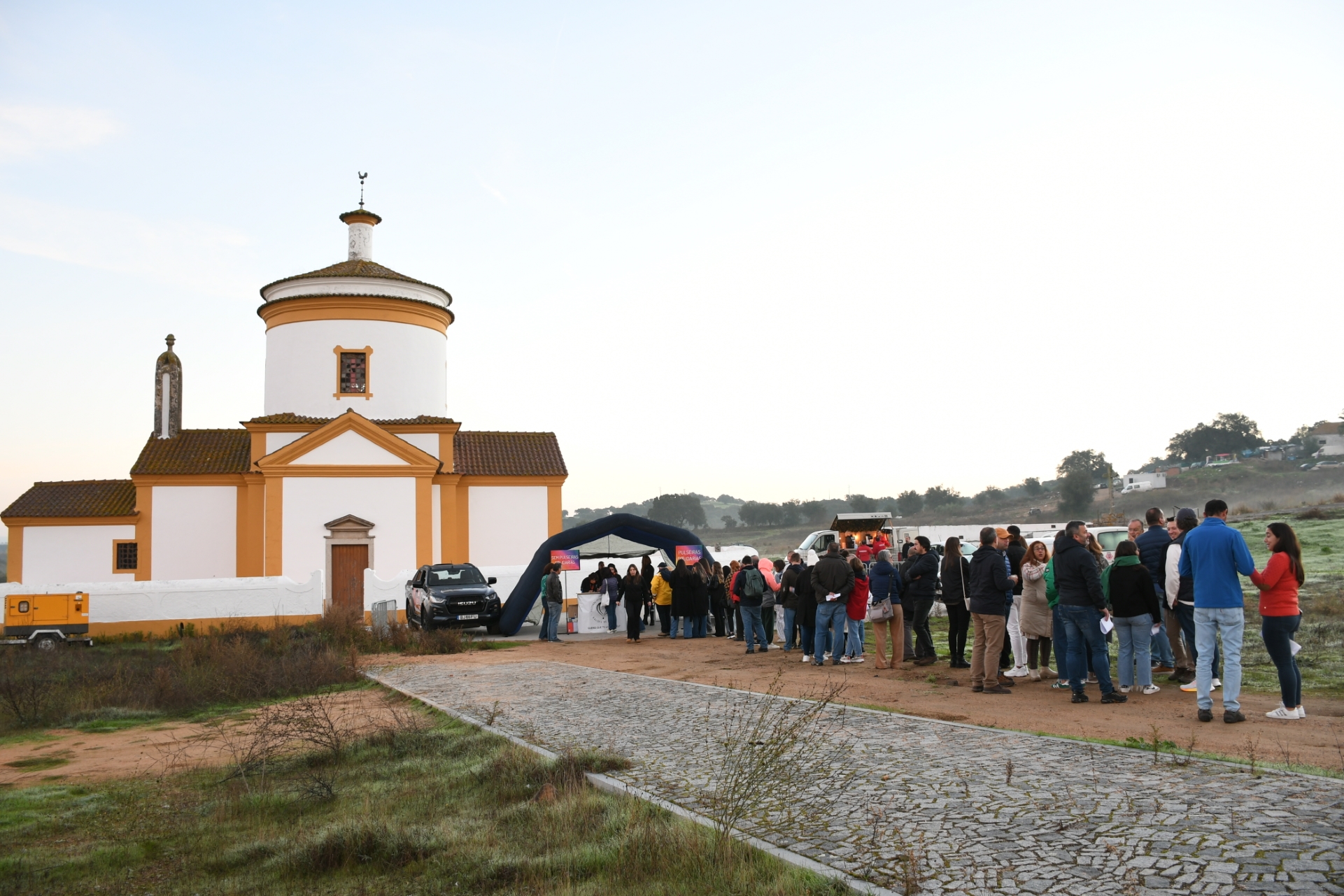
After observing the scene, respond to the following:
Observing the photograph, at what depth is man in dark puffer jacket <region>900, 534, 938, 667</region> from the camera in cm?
1387

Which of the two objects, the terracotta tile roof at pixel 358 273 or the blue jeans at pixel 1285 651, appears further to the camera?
the terracotta tile roof at pixel 358 273

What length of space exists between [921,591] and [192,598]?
19.9 metres

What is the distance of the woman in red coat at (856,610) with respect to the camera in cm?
1463

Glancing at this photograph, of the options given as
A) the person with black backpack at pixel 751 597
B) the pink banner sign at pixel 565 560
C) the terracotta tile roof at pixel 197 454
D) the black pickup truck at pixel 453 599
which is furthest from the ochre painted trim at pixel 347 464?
the person with black backpack at pixel 751 597

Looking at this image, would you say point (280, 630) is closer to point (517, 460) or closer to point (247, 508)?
point (247, 508)

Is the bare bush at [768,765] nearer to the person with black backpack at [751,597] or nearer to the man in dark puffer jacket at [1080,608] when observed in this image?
the man in dark puffer jacket at [1080,608]

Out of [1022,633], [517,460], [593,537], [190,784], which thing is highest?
[517,460]

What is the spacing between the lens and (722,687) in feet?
40.3

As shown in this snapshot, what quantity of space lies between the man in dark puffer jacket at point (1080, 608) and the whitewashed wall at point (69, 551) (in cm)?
3118

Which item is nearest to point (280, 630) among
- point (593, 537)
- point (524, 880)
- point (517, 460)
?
point (593, 537)

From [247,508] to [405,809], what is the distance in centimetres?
2737

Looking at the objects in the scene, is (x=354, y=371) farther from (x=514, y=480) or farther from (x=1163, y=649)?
(x=1163, y=649)

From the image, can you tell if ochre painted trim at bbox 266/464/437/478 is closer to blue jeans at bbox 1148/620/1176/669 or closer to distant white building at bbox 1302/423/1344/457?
blue jeans at bbox 1148/620/1176/669

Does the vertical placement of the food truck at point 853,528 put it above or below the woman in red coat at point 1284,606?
above
